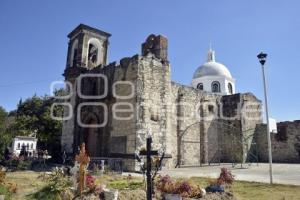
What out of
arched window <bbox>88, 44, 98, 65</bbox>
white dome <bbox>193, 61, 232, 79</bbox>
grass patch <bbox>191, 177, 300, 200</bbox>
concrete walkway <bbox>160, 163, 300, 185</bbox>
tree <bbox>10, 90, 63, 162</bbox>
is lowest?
grass patch <bbox>191, 177, 300, 200</bbox>

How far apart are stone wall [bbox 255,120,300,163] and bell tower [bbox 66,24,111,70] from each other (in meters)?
16.2

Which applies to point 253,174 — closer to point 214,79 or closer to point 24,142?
point 214,79

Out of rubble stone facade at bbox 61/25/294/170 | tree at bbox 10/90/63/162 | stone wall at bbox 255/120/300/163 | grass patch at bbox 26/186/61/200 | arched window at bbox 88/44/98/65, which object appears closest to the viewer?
grass patch at bbox 26/186/61/200

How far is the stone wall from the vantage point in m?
24.4

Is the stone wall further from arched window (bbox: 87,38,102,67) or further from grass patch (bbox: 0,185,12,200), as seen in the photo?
grass patch (bbox: 0,185,12,200)

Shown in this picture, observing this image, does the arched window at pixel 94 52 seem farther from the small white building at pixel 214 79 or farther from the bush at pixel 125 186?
the small white building at pixel 214 79

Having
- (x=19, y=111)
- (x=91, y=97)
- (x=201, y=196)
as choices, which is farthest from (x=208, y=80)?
(x=201, y=196)

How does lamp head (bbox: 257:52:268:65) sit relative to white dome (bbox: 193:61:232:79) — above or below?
below

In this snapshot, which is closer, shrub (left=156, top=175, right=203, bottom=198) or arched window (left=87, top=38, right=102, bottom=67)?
shrub (left=156, top=175, right=203, bottom=198)

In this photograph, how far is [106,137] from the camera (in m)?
17.2

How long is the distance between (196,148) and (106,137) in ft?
24.3

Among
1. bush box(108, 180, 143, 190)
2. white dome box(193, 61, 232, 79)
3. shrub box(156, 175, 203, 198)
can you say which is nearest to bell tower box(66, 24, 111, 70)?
bush box(108, 180, 143, 190)

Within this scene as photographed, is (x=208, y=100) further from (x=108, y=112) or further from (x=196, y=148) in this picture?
(x=108, y=112)

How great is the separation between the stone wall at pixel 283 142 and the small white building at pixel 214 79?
341 inches
